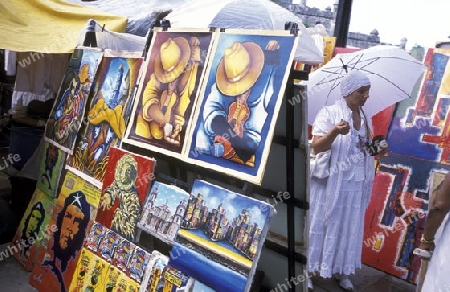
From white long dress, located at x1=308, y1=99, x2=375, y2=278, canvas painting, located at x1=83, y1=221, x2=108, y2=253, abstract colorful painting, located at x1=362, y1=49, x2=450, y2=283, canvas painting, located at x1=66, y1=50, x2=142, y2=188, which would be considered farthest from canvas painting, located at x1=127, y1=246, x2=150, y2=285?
abstract colorful painting, located at x1=362, y1=49, x2=450, y2=283

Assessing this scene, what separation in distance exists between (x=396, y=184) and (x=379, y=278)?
1.06 metres

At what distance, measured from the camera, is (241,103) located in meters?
2.20

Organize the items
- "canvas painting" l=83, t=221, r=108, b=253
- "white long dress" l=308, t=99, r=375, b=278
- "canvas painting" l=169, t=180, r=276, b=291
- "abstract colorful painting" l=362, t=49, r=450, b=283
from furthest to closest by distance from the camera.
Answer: "abstract colorful painting" l=362, t=49, r=450, b=283 → "white long dress" l=308, t=99, r=375, b=278 → "canvas painting" l=83, t=221, r=108, b=253 → "canvas painting" l=169, t=180, r=276, b=291

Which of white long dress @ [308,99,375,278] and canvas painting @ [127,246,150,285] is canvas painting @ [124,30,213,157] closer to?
canvas painting @ [127,246,150,285]

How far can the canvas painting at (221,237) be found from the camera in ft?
6.40

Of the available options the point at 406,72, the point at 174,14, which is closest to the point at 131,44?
the point at 174,14

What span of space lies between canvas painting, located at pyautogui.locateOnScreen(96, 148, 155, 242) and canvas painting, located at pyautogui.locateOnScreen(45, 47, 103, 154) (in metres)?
0.83

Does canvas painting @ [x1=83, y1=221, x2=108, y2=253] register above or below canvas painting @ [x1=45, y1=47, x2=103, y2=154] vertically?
below

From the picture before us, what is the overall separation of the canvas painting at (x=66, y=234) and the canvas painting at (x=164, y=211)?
70 cm

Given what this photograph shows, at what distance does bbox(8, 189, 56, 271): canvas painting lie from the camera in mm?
3508

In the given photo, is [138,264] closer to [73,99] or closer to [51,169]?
[51,169]

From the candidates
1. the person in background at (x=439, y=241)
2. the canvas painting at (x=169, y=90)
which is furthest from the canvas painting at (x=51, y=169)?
the person in background at (x=439, y=241)

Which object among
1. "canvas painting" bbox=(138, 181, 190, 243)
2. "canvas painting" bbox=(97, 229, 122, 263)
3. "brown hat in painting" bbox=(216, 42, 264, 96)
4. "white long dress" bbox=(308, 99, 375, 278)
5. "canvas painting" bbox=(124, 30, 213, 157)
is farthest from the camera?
"white long dress" bbox=(308, 99, 375, 278)

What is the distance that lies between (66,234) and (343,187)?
249cm
